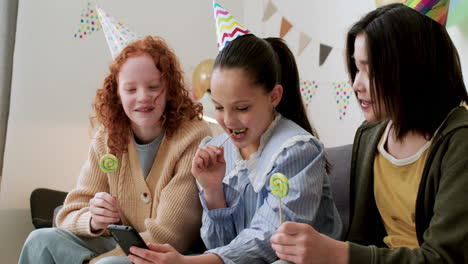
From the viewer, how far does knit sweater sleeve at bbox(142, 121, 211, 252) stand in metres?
1.73

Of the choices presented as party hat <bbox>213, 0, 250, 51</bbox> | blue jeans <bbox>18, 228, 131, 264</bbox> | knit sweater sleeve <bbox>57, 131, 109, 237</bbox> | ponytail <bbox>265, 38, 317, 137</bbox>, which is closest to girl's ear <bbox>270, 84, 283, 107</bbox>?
ponytail <bbox>265, 38, 317, 137</bbox>

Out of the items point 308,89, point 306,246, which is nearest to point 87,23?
point 308,89

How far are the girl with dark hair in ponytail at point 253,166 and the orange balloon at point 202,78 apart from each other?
1886mm

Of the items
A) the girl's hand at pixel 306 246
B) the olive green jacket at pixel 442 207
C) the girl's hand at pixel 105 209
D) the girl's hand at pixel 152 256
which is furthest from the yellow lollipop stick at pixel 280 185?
the girl's hand at pixel 105 209

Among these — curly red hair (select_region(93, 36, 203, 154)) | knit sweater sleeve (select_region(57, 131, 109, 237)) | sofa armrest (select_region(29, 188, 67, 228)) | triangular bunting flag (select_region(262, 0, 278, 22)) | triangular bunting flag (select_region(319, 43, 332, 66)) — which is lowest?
sofa armrest (select_region(29, 188, 67, 228))

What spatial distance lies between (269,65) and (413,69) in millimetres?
438

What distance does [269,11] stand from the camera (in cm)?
383

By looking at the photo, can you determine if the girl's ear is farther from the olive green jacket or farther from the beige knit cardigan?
the olive green jacket

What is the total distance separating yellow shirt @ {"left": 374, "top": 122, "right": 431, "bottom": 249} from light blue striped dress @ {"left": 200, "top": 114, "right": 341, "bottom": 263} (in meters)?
0.15

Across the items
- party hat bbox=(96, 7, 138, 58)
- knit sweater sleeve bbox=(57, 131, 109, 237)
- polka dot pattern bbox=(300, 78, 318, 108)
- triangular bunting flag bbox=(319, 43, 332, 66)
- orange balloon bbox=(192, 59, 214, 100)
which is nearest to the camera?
knit sweater sleeve bbox=(57, 131, 109, 237)

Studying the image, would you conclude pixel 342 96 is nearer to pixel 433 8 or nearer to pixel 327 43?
pixel 327 43

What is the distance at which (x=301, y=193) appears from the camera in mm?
1403

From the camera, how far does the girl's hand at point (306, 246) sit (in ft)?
3.90

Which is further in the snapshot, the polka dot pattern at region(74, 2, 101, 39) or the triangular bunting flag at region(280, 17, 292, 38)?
the triangular bunting flag at region(280, 17, 292, 38)
